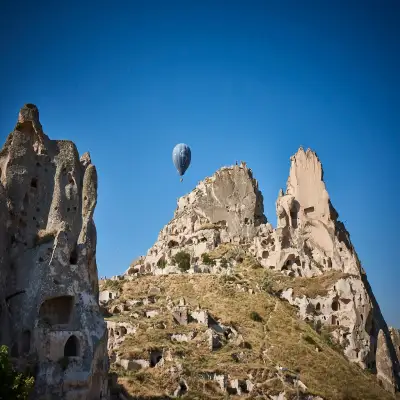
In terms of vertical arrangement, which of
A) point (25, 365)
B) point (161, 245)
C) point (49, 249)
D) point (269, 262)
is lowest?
point (25, 365)

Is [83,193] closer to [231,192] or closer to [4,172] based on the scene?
[4,172]

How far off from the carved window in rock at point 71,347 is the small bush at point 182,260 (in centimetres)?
4684

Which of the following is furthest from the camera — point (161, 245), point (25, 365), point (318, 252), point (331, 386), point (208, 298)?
point (161, 245)

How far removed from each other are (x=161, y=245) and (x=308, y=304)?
3309 cm

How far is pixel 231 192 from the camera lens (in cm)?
10081

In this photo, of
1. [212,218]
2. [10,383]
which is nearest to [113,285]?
[212,218]

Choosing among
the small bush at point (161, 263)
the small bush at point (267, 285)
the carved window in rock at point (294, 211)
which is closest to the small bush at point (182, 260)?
the small bush at point (161, 263)

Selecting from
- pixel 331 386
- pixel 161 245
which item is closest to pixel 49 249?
pixel 331 386

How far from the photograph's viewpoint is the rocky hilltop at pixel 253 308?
49812 millimetres

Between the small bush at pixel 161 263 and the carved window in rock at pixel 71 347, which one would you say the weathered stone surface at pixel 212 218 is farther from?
the carved window in rock at pixel 71 347

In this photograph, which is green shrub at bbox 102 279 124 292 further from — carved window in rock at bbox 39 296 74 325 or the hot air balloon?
carved window in rock at bbox 39 296 74 325

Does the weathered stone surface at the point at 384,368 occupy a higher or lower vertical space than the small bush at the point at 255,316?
lower

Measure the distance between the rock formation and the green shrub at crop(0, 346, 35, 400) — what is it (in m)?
41.6

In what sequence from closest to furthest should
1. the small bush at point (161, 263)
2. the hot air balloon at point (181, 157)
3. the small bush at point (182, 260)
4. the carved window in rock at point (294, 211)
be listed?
the carved window in rock at point (294, 211) < the small bush at point (182, 260) < the small bush at point (161, 263) < the hot air balloon at point (181, 157)
